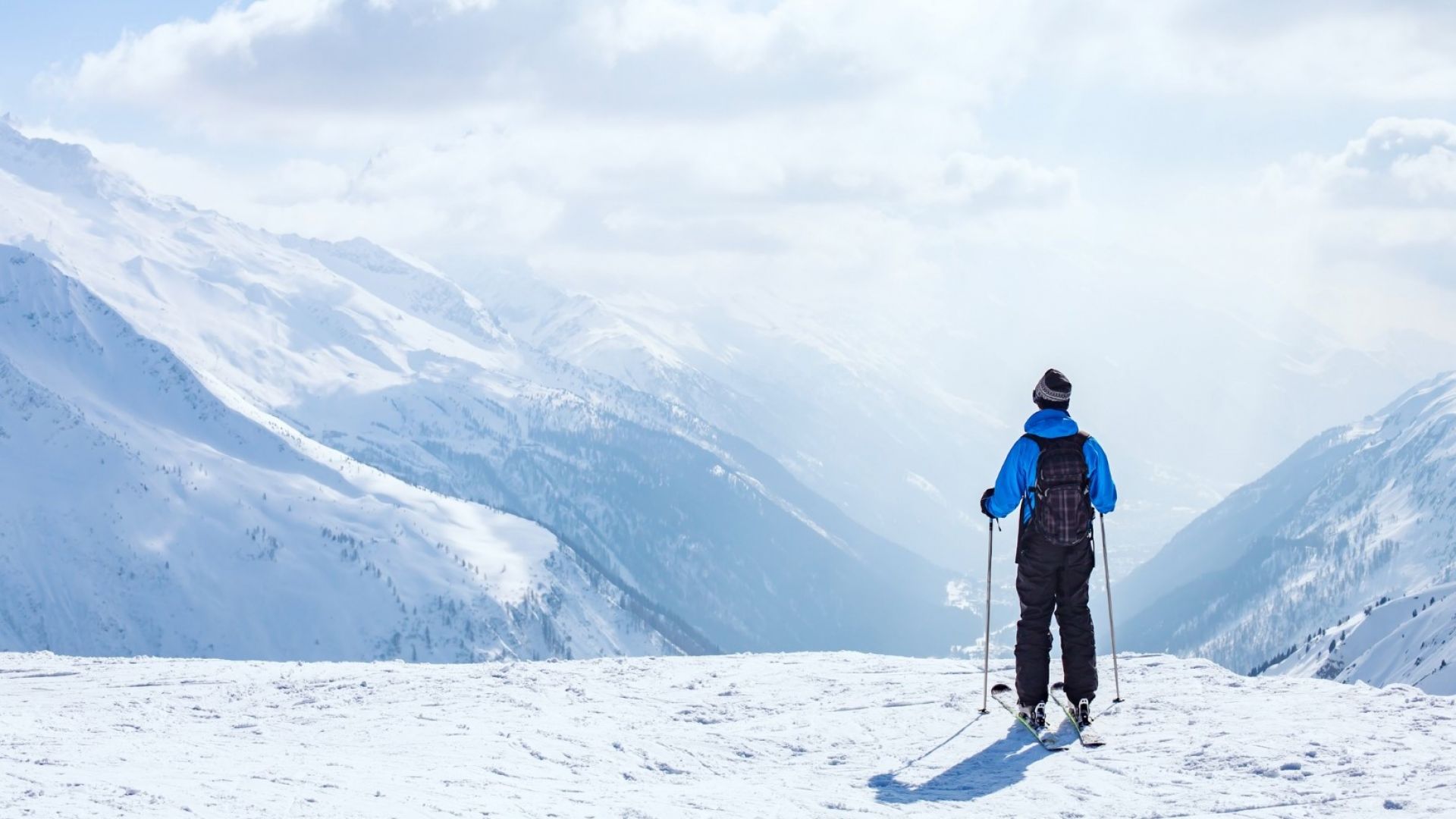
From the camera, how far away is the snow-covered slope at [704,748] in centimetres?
1228

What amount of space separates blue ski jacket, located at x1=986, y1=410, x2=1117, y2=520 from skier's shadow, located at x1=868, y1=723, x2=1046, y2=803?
123 inches

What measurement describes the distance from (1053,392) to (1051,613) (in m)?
3.20

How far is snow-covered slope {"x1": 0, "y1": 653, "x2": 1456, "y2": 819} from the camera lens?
40.3ft

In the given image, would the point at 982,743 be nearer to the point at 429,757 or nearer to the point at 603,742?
the point at 603,742

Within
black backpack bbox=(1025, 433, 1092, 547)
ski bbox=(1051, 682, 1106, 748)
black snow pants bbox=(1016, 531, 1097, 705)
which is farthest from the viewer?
black snow pants bbox=(1016, 531, 1097, 705)

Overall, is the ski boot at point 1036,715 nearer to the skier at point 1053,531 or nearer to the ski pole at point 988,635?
the skier at point 1053,531

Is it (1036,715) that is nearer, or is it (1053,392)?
(1053,392)

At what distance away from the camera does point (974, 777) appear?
13992 millimetres

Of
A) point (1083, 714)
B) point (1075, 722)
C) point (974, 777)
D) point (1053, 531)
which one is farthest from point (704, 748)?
point (1053, 531)

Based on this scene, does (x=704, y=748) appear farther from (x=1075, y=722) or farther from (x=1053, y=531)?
(x=1053, y=531)

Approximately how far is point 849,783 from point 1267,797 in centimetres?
468

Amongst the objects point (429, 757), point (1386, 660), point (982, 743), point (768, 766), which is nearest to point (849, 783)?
point (768, 766)

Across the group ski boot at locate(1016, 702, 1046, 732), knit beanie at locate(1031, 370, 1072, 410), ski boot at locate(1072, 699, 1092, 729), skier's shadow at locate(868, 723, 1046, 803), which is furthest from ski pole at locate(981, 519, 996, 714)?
knit beanie at locate(1031, 370, 1072, 410)

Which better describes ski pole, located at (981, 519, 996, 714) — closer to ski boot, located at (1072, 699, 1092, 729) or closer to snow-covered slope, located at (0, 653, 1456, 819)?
snow-covered slope, located at (0, 653, 1456, 819)
